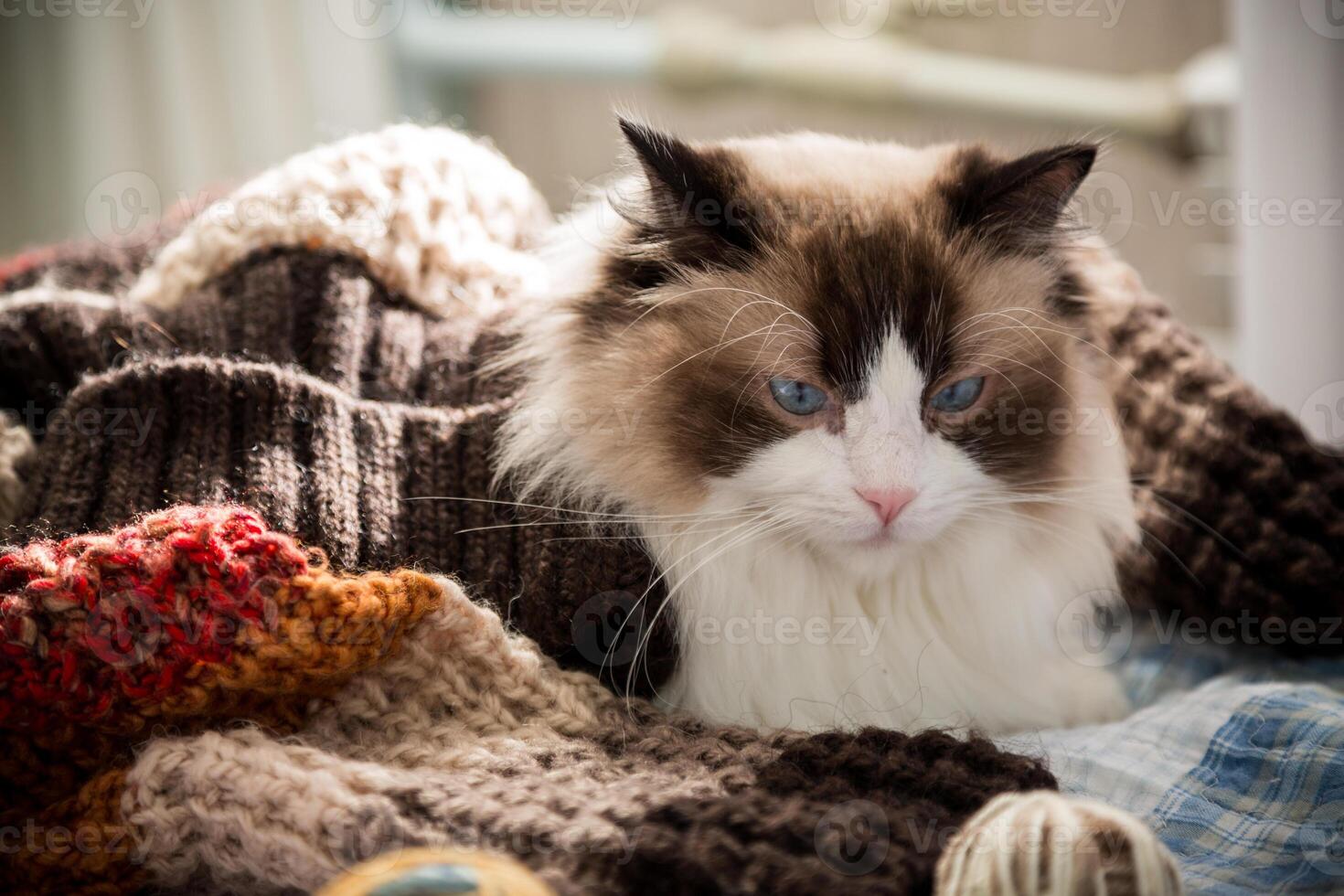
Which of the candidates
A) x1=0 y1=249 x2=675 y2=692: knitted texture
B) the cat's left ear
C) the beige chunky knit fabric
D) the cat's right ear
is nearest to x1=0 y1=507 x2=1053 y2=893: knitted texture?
the beige chunky knit fabric

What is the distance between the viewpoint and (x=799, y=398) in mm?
1146

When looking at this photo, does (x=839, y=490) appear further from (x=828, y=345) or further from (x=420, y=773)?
(x=420, y=773)

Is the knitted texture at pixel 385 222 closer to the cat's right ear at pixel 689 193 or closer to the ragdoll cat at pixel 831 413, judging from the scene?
the ragdoll cat at pixel 831 413

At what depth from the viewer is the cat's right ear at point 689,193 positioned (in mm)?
1133

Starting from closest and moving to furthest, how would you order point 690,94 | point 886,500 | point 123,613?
point 123,613
point 886,500
point 690,94

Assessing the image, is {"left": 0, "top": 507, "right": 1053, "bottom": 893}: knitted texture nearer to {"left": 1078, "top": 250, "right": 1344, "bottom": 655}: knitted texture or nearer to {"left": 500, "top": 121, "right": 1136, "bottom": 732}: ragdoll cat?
{"left": 500, "top": 121, "right": 1136, "bottom": 732}: ragdoll cat

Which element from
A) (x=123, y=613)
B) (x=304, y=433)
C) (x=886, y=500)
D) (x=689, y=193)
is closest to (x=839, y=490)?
(x=886, y=500)

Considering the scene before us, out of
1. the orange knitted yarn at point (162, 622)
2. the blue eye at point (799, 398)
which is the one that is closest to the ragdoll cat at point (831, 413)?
the blue eye at point (799, 398)

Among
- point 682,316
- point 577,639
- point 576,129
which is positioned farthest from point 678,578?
point 576,129

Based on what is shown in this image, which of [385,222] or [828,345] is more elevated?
[385,222]

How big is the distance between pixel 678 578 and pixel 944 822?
413 mm

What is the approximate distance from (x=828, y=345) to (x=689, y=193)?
22cm

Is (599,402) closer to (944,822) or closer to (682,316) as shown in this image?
(682,316)

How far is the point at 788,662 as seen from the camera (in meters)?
1.22
